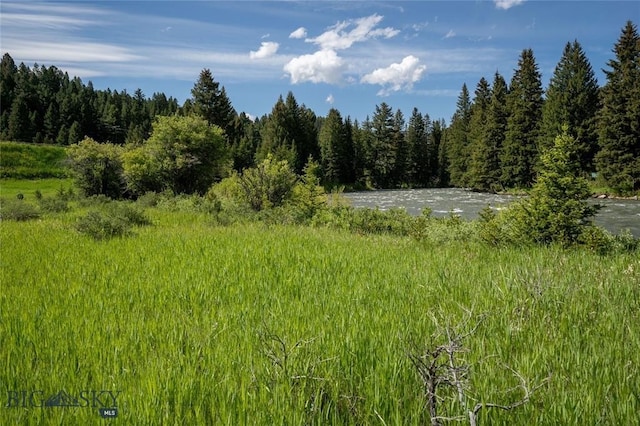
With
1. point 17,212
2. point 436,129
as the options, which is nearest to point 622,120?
point 17,212

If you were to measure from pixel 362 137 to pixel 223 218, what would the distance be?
217ft

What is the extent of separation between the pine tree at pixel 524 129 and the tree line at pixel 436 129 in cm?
13

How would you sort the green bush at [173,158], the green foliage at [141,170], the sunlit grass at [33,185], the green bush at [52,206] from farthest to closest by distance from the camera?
the sunlit grass at [33,185] → the green bush at [173,158] → the green foliage at [141,170] → the green bush at [52,206]

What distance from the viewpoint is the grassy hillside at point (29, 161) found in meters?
44.1

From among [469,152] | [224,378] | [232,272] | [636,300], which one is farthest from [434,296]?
[469,152]

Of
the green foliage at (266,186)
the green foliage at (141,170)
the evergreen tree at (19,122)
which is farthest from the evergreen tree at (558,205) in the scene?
the evergreen tree at (19,122)

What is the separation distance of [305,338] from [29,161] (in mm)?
58115

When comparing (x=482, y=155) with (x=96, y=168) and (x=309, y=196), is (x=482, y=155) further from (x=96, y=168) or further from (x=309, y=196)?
(x=96, y=168)

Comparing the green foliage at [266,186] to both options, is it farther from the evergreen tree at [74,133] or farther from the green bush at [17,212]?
the evergreen tree at [74,133]

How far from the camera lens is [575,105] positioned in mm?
43375

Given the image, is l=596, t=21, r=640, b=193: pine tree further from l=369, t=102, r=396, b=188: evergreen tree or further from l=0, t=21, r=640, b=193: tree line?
l=369, t=102, r=396, b=188: evergreen tree

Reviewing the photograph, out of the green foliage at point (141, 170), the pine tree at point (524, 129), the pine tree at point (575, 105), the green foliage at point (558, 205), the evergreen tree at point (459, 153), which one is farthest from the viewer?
the evergreen tree at point (459, 153)

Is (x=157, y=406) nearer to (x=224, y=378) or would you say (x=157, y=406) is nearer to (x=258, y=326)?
(x=224, y=378)

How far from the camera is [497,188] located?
48.0 m
